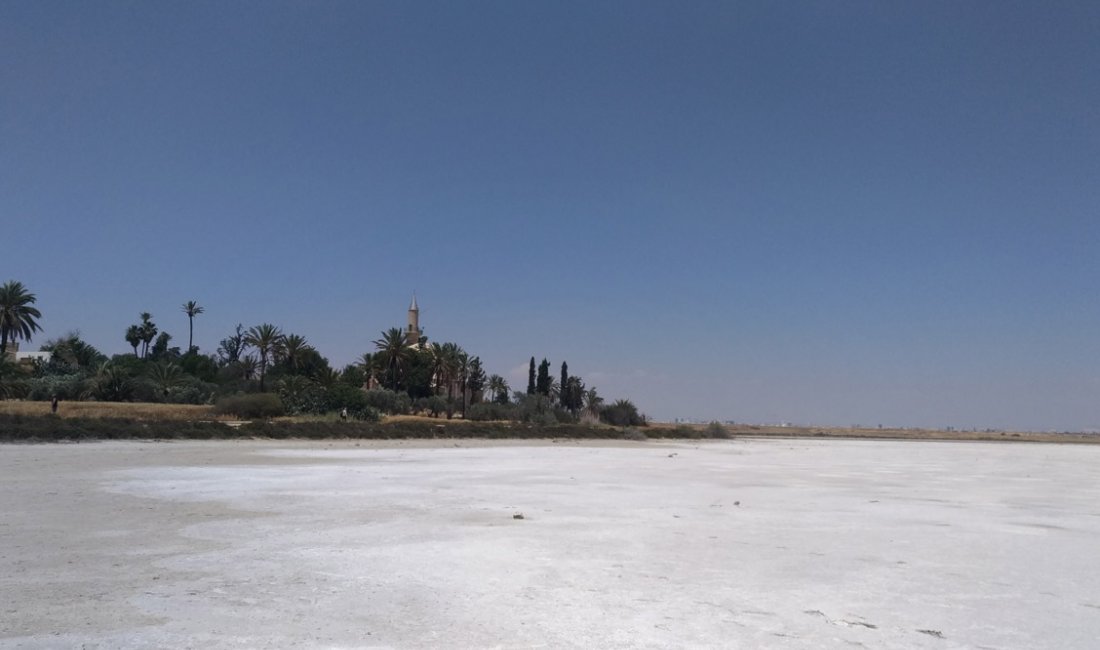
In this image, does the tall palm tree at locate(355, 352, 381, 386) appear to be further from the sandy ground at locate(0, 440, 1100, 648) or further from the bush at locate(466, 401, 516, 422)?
the sandy ground at locate(0, 440, 1100, 648)

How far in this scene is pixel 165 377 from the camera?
6725 centimetres

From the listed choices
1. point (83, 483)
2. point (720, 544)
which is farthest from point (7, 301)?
point (720, 544)

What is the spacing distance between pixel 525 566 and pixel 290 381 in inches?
2446

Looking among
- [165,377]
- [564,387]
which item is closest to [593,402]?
[564,387]

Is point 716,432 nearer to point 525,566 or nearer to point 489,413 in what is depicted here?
point 489,413

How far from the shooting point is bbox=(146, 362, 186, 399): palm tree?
65.1 metres

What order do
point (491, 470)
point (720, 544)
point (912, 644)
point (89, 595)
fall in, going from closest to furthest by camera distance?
point (912, 644) < point (89, 595) < point (720, 544) < point (491, 470)

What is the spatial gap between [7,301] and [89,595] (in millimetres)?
78816

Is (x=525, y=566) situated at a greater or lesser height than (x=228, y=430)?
greater

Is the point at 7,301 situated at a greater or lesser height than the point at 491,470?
greater

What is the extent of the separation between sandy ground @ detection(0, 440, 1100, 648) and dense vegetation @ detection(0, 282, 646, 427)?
4386 cm

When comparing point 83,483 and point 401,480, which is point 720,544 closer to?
point 401,480

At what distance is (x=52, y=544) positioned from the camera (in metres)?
10.2

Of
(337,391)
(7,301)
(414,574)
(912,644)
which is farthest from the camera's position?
(7,301)
